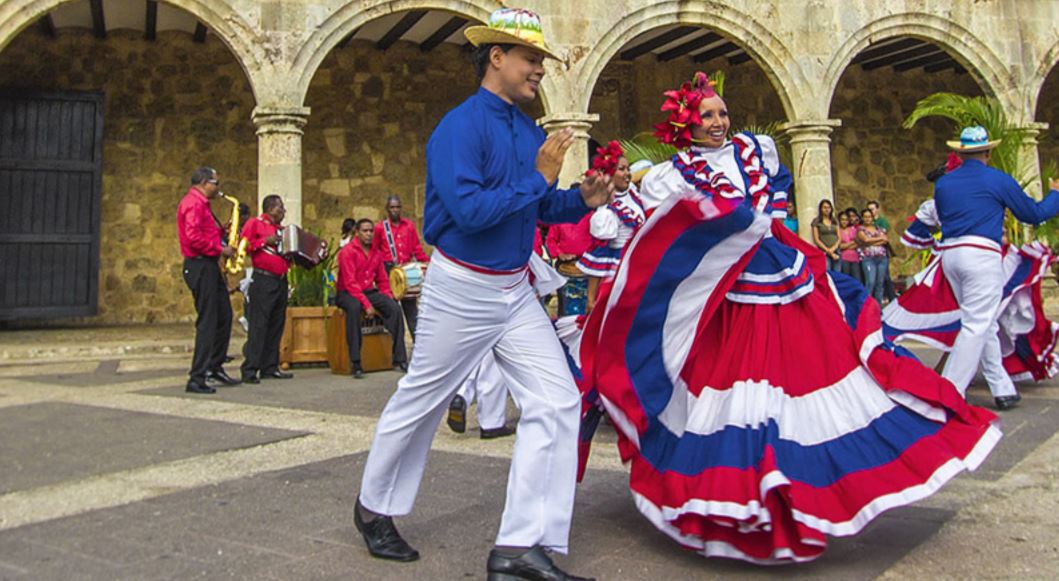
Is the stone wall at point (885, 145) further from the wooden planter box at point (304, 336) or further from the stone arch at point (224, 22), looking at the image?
the wooden planter box at point (304, 336)

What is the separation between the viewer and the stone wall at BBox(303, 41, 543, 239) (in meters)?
13.6

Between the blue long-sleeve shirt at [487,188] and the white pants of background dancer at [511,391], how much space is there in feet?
0.27

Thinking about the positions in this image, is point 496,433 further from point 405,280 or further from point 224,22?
point 224,22

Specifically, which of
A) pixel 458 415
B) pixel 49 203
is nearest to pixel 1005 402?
pixel 458 415

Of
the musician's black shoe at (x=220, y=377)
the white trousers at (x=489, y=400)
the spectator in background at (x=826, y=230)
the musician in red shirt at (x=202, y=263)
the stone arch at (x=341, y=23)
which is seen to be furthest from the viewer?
the spectator in background at (x=826, y=230)

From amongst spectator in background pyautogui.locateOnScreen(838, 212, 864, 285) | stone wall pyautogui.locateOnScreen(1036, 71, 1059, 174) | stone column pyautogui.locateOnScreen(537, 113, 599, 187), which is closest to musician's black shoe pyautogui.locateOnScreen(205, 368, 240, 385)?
stone column pyautogui.locateOnScreen(537, 113, 599, 187)

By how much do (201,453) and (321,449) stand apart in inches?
23.0

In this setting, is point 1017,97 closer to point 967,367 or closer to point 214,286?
point 967,367

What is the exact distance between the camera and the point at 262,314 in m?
7.63

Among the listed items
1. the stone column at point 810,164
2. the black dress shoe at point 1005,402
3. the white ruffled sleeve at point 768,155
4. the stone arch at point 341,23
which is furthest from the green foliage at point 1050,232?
the white ruffled sleeve at point 768,155

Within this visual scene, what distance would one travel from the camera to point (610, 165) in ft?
9.10

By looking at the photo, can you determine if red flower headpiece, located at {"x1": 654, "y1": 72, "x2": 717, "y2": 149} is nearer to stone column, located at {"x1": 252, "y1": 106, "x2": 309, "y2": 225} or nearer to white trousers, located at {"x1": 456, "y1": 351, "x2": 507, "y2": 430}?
white trousers, located at {"x1": 456, "y1": 351, "x2": 507, "y2": 430}

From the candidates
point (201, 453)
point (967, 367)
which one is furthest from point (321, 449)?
point (967, 367)

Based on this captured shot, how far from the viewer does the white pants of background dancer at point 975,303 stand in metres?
5.45
